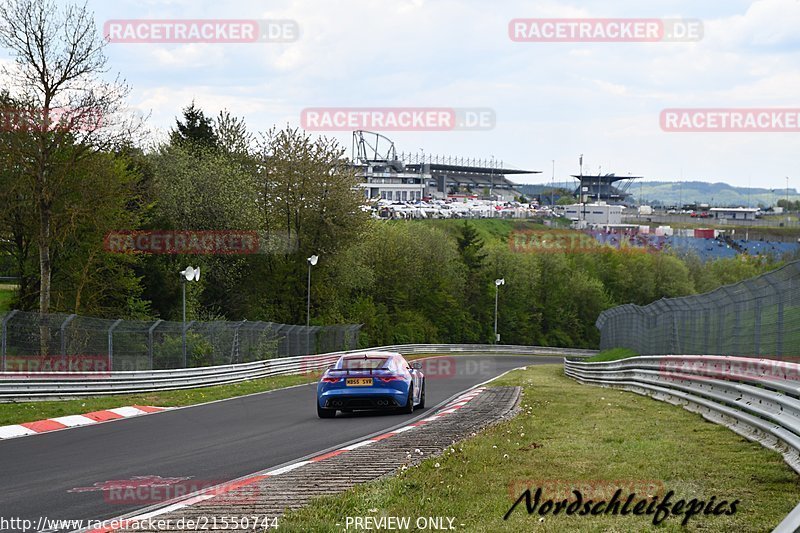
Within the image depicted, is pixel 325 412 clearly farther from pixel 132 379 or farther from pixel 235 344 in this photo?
pixel 235 344

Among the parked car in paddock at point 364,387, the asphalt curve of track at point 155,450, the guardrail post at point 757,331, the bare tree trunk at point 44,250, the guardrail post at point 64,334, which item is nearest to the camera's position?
the asphalt curve of track at point 155,450

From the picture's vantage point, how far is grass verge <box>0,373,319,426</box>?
58.9ft

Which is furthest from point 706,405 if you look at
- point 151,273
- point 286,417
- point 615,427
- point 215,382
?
point 151,273

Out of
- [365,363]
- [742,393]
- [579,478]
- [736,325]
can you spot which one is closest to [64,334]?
[365,363]

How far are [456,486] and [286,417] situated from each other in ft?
35.8

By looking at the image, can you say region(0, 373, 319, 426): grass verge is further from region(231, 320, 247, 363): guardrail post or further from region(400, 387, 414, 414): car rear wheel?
region(400, 387, 414, 414): car rear wheel

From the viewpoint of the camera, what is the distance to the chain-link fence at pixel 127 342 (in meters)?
21.2

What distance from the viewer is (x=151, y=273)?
49000 millimetres

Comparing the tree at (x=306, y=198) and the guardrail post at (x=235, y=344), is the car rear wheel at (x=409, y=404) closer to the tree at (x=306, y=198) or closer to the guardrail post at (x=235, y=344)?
the guardrail post at (x=235, y=344)

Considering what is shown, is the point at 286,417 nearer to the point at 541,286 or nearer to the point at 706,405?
the point at 706,405

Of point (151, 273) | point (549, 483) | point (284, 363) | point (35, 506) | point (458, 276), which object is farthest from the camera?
point (458, 276)

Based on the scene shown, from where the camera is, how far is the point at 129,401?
Answer: 2197 cm

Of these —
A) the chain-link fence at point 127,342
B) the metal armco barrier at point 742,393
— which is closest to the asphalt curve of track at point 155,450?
the chain-link fence at point 127,342

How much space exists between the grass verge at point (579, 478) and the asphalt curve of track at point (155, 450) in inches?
90.3
